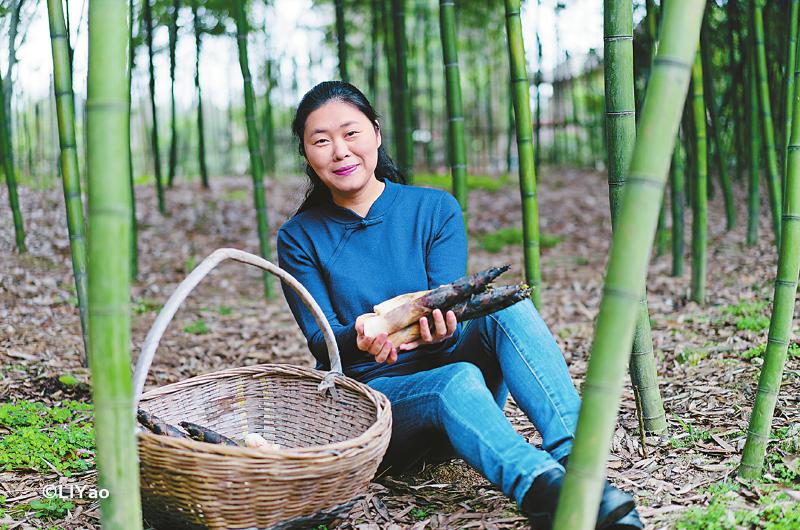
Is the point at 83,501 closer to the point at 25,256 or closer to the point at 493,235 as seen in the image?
the point at 25,256

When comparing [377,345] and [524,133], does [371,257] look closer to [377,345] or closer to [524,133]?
[377,345]

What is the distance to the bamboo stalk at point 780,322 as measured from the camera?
162 cm

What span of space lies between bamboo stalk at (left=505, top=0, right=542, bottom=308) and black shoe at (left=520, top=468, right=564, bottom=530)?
892 mm

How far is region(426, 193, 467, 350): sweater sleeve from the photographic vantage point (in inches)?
A: 76.4

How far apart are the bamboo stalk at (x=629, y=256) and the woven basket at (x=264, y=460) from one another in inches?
18.2

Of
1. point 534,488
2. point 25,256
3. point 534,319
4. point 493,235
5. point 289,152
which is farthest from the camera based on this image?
point 289,152

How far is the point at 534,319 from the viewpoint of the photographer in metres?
1.75

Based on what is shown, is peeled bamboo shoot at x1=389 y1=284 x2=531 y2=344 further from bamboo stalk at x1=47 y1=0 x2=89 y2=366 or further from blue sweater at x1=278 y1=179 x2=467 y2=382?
bamboo stalk at x1=47 y1=0 x2=89 y2=366

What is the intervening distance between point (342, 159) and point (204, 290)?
2.83 meters

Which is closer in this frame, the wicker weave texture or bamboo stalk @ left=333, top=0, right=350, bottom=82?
the wicker weave texture

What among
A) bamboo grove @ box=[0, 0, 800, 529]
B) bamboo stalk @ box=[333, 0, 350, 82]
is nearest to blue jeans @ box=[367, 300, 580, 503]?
bamboo grove @ box=[0, 0, 800, 529]

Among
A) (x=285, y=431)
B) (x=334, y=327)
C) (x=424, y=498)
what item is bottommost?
(x=424, y=498)

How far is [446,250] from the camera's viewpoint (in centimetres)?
196

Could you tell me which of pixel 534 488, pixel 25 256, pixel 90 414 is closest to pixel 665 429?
pixel 534 488
